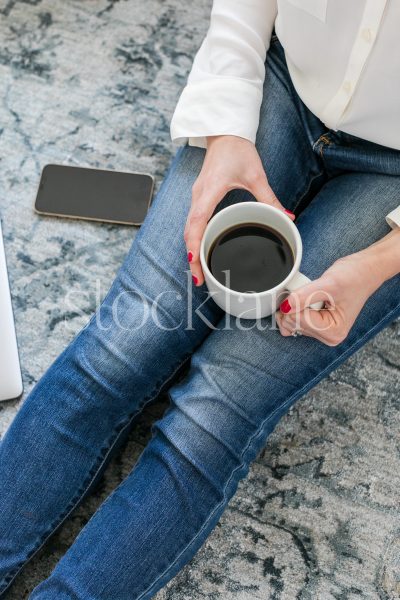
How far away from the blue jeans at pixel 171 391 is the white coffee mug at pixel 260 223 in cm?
9

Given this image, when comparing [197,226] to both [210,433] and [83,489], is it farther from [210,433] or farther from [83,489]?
[83,489]

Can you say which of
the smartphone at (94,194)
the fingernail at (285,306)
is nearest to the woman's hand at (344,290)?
the fingernail at (285,306)

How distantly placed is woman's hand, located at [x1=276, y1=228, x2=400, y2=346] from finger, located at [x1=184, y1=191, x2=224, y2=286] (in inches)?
4.0

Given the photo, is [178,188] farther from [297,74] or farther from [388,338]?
[388,338]

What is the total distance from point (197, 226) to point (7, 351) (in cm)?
39

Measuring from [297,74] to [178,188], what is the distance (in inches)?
7.7

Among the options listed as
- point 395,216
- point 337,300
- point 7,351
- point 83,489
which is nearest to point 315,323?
point 337,300

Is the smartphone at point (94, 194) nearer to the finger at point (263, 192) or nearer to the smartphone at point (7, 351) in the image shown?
the smartphone at point (7, 351)

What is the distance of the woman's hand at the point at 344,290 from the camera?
683 millimetres

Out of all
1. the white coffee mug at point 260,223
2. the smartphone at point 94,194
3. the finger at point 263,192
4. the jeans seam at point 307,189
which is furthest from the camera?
the smartphone at point 94,194

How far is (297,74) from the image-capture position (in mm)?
772

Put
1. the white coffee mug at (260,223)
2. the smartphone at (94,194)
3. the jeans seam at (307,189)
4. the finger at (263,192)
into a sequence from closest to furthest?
the white coffee mug at (260,223), the finger at (263,192), the jeans seam at (307,189), the smartphone at (94,194)

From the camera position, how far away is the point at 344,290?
69 centimetres

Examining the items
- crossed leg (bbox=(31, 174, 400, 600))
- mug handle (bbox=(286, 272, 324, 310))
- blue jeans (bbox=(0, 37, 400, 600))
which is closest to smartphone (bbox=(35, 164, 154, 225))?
blue jeans (bbox=(0, 37, 400, 600))
